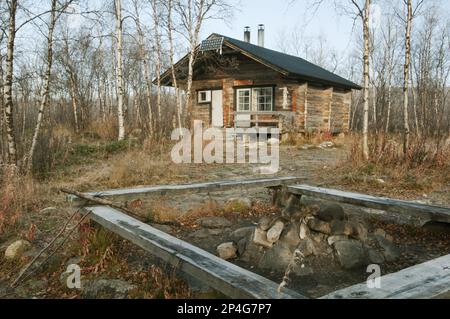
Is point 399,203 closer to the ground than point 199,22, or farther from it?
closer to the ground

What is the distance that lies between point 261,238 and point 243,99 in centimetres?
1398

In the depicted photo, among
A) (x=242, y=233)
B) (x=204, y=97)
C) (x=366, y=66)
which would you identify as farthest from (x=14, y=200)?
(x=204, y=97)

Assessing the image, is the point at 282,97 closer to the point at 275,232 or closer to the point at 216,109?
the point at 216,109

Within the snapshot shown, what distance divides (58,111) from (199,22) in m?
11.4

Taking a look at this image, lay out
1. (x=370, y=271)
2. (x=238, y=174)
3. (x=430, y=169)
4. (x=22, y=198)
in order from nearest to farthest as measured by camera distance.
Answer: (x=370, y=271)
(x=22, y=198)
(x=430, y=169)
(x=238, y=174)

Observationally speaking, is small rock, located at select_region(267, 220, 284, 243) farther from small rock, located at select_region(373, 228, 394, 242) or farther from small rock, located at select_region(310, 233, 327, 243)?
small rock, located at select_region(373, 228, 394, 242)

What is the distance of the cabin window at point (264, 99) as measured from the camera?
54.4ft

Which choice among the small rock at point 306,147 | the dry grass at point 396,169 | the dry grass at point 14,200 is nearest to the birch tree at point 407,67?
the dry grass at point 396,169

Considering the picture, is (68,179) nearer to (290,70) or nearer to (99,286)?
(99,286)

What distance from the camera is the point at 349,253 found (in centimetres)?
337

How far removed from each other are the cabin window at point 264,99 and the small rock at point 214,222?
12.3 m

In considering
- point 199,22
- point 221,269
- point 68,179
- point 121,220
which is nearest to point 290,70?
point 199,22

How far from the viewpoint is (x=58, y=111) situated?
2091 cm

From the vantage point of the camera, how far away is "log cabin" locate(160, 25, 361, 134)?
623 inches
